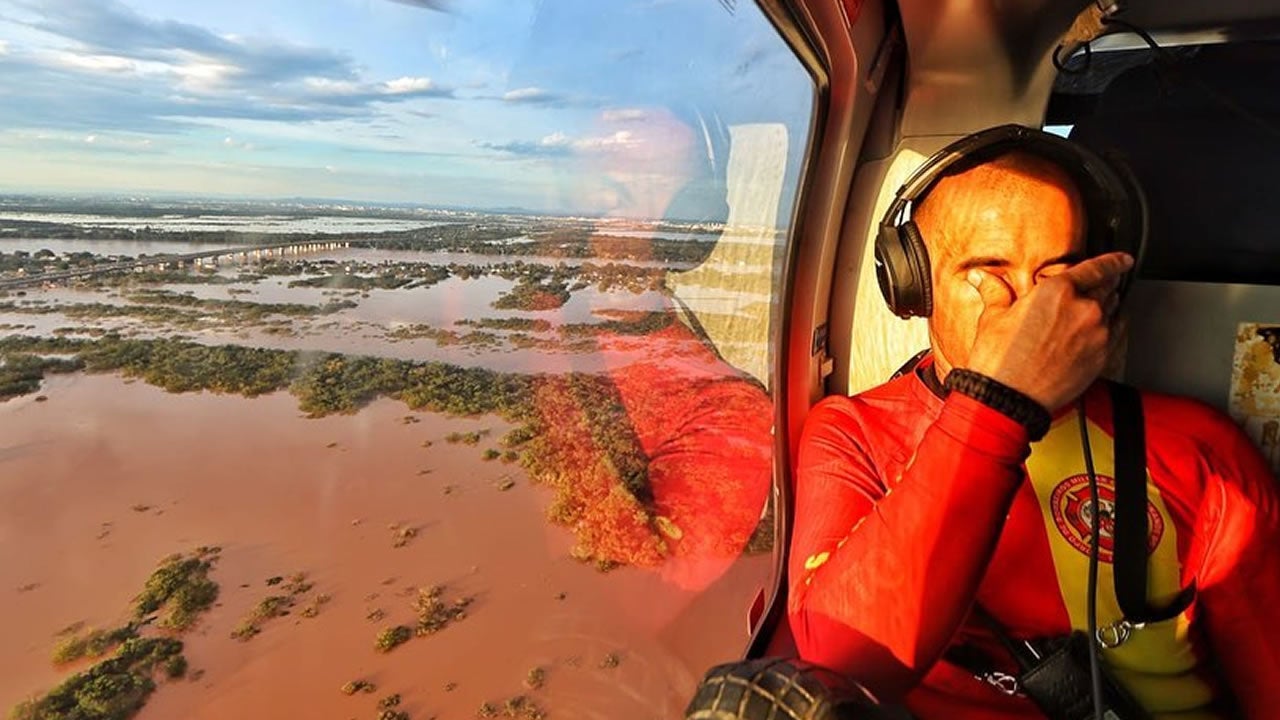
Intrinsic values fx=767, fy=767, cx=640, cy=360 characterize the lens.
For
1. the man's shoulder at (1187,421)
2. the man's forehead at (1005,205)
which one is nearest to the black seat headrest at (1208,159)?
the man's shoulder at (1187,421)

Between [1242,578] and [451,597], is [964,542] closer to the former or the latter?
[1242,578]

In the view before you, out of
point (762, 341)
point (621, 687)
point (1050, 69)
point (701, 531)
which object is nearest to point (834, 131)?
point (1050, 69)

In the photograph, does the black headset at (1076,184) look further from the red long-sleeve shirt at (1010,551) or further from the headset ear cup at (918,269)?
the red long-sleeve shirt at (1010,551)

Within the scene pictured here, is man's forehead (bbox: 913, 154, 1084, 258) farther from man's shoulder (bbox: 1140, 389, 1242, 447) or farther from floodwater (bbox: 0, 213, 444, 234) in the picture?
floodwater (bbox: 0, 213, 444, 234)

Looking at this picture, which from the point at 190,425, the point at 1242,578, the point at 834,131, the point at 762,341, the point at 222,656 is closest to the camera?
the point at 1242,578

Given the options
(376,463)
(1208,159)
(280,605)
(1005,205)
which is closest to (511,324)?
(376,463)

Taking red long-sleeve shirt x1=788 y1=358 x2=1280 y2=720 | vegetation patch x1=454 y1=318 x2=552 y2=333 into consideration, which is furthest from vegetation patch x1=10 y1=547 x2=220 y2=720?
red long-sleeve shirt x1=788 y1=358 x2=1280 y2=720

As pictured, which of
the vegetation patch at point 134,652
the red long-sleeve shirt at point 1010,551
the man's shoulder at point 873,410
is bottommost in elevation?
the vegetation patch at point 134,652
